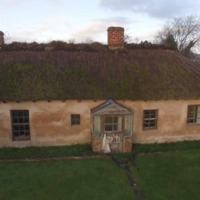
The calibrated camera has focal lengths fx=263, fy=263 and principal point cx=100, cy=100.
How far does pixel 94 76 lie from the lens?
51.9 ft

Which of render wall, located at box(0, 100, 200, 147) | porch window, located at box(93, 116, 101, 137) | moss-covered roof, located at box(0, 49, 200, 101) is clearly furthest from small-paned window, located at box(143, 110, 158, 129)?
porch window, located at box(93, 116, 101, 137)

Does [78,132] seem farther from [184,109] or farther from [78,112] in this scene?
[184,109]

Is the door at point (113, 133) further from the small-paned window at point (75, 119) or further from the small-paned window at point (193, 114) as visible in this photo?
the small-paned window at point (193, 114)

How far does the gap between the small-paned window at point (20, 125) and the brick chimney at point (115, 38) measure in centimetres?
740

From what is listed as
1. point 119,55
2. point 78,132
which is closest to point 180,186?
point 78,132

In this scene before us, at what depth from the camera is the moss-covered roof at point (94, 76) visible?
14.7m

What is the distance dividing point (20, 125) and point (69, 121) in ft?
9.12

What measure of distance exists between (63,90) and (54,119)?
5.66ft

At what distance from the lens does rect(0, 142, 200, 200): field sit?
10695 mm

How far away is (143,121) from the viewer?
1577 cm

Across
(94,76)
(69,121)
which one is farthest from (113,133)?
(94,76)

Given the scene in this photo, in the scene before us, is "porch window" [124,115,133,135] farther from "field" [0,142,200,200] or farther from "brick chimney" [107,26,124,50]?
"brick chimney" [107,26,124,50]

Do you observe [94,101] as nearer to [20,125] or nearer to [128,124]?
[128,124]

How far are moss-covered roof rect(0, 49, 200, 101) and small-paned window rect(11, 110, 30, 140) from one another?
1.03 metres
